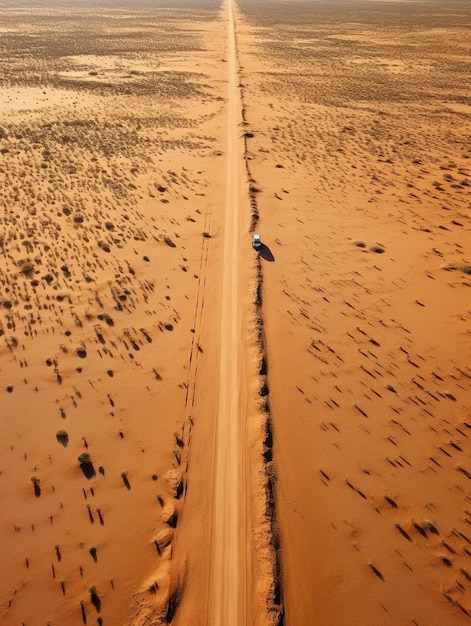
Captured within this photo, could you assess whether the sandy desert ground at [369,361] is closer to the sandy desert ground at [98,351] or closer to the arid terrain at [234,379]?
the arid terrain at [234,379]

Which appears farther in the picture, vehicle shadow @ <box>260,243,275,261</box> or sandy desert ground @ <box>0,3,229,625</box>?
vehicle shadow @ <box>260,243,275,261</box>

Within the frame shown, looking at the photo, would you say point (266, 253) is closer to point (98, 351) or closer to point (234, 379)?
point (234, 379)

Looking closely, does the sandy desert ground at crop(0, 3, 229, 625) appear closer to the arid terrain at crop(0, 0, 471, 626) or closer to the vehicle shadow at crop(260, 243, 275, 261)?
the arid terrain at crop(0, 0, 471, 626)

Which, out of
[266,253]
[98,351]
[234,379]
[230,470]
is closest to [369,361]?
[234,379]

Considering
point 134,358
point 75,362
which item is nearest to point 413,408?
point 134,358

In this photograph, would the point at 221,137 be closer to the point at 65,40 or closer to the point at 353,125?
the point at 353,125

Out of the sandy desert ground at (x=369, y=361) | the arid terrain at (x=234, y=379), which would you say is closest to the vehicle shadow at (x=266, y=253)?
the arid terrain at (x=234, y=379)

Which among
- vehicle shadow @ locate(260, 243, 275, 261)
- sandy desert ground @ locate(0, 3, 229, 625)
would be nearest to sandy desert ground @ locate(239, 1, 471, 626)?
vehicle shadow @ locate(260, 243, 275, 261)
